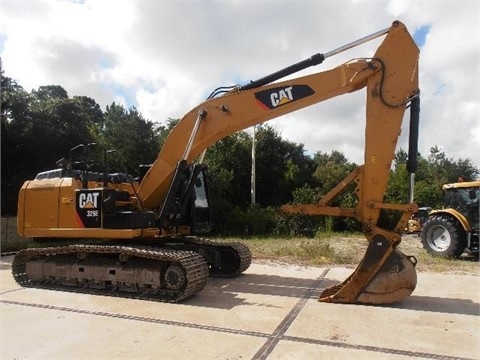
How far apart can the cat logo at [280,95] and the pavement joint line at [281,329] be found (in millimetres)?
3047

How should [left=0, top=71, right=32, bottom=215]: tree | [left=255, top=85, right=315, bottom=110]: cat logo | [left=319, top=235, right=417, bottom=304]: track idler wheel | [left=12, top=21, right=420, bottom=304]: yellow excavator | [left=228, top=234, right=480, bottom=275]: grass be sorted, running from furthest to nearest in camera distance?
1. [left=0, top=71, right=32, bottom=215]: tree
2. [left=228, top=234, right=480, bottom=275]: grass
3. [left=255, top=85, right=315, bottom=110]: cat logo
4. [left=12, top=21, right=420, bottom=304]: yellow excavator
5. [left=319, top=235, right=417, bottom=304]: track idler wheel

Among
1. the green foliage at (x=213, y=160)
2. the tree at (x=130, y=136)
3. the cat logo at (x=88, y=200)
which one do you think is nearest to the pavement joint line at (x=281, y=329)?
the cat logo at (x=88, y=200)

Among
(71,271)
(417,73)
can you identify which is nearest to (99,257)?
(71,271)

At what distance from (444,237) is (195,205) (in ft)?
24.1

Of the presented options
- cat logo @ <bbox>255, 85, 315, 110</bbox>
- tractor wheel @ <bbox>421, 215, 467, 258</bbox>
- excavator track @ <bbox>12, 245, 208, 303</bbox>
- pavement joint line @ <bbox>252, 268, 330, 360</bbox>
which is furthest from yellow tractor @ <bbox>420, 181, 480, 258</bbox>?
excavator track @ <bbox>12, 245, 208, 303</bbox>

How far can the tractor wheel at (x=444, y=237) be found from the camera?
11.3m

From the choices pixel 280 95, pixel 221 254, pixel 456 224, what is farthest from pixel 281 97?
pixel 456 224

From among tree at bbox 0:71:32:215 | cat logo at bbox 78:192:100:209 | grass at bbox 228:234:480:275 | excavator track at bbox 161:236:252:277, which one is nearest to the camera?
cat logo at bbox 78:192:100:209

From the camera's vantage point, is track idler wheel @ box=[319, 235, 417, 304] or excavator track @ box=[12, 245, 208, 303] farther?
excavator track @ box=[12, 245, 208, 303]

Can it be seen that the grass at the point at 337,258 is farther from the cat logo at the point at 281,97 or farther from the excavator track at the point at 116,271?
the cat logo at the point at 281,97

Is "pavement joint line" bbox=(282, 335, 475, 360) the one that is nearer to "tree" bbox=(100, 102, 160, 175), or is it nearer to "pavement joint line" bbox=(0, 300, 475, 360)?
"pavement joint line" bbox=(0, 300, 475, 360)

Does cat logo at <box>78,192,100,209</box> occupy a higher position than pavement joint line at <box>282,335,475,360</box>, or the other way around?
cat logo at <box>78,192,100,209</box>

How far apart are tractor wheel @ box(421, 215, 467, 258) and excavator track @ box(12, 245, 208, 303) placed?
24.3ft

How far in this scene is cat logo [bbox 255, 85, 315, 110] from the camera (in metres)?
6.96
